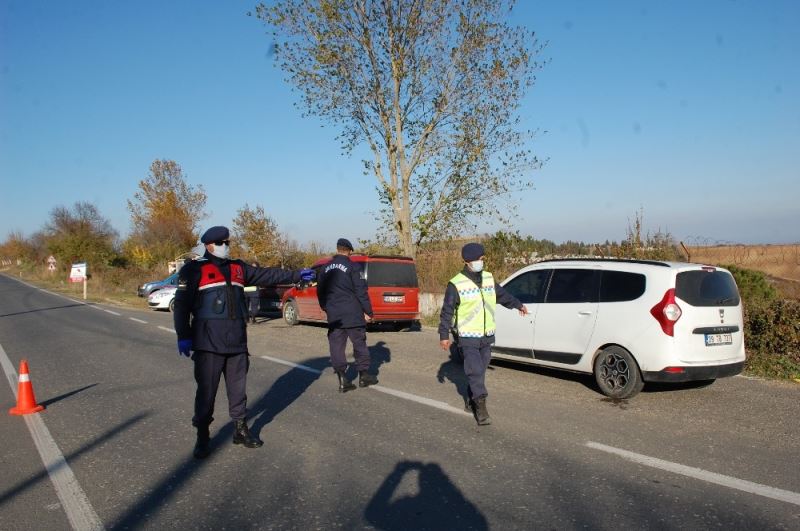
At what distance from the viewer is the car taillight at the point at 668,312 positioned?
22.6 ft

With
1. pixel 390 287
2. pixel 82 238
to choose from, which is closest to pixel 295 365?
pixel 390 287

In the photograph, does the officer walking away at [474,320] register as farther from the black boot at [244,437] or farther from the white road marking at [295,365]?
the white road marking at [295,365]

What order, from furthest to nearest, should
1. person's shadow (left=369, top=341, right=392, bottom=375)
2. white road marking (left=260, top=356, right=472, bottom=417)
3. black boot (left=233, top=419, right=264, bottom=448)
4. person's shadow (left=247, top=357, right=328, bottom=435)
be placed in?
person's shadow (left=369, top=341, right=392, bottom=375)
white road marking (left=260, top=356, right=472, bottom=417)
person's shadow (left=247, top=357, right=328, bottom=435)
black boot (left=233, top=419, right=264, bottom=448)

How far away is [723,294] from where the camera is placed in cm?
732

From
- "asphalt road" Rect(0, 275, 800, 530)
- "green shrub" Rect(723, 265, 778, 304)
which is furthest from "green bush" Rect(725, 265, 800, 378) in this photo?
"green shrub" Rect(723, 265, 778, 304)

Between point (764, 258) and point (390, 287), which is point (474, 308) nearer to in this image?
point (390, 287)

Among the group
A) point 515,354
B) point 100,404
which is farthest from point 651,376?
point 100,404

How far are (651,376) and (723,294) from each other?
Answer: 135 cm

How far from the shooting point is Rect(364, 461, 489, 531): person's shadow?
3930mm

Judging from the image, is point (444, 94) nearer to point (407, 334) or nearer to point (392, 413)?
point (407, 334)

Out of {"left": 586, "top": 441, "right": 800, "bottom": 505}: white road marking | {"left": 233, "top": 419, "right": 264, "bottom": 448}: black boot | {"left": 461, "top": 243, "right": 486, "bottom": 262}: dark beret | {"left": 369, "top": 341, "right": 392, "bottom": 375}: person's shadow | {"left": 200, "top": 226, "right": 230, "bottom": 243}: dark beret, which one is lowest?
{"left": 586, "top": 441, "right": 800, "bottom": 505}: white road marking

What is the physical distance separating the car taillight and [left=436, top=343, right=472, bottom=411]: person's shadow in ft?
7.47

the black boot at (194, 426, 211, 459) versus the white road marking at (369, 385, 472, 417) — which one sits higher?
the black boot at (194, 426, 211, 459)

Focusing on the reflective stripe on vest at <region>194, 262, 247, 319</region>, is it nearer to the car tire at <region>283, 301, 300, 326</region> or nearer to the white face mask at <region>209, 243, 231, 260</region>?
the white face mask at <region>209, 243, 231, 260</region>
